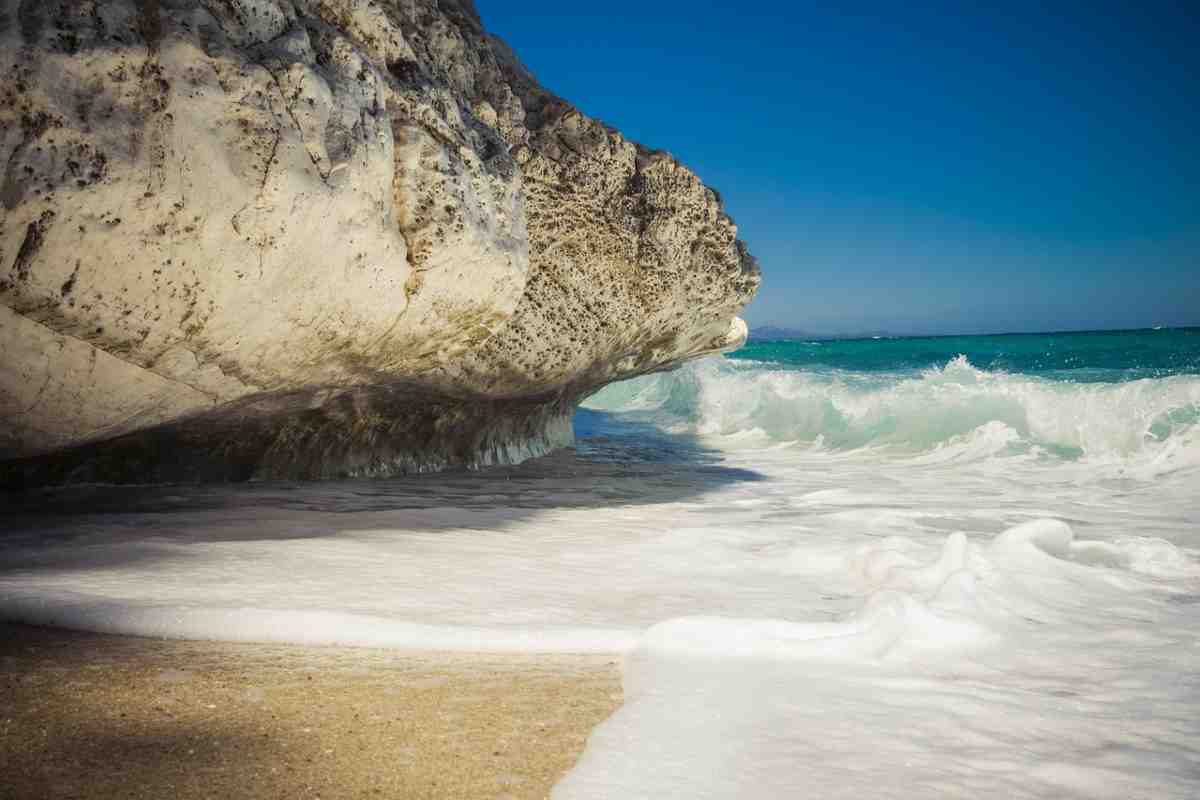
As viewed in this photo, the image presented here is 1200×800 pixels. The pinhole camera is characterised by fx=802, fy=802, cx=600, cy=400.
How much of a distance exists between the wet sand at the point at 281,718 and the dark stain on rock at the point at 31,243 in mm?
1148

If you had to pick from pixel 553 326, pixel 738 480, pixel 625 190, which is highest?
pixel 625 190

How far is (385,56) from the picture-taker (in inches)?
145

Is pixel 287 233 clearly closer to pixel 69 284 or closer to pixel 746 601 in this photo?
pixel 69 284

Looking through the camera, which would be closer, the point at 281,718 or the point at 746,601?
the point at 281,718

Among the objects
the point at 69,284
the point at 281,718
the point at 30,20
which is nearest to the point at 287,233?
the point at 69,284

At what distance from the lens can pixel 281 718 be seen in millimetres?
1616

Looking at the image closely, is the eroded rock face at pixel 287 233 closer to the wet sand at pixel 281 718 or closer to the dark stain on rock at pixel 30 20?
the dark stain on rock at pixel 30 20

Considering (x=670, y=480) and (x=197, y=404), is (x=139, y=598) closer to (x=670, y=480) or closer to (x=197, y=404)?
(x=197, y=404)

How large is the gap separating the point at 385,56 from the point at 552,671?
295 cm

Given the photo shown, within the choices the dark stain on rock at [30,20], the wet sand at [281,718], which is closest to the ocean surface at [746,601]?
the wet sand at [281,718]

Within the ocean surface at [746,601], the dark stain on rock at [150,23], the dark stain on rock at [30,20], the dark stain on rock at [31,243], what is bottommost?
the ocean surface at [746,601]

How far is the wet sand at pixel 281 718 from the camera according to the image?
4.51ft

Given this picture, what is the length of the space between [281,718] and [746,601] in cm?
152

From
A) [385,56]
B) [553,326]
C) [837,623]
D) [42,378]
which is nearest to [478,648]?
[837,623]
